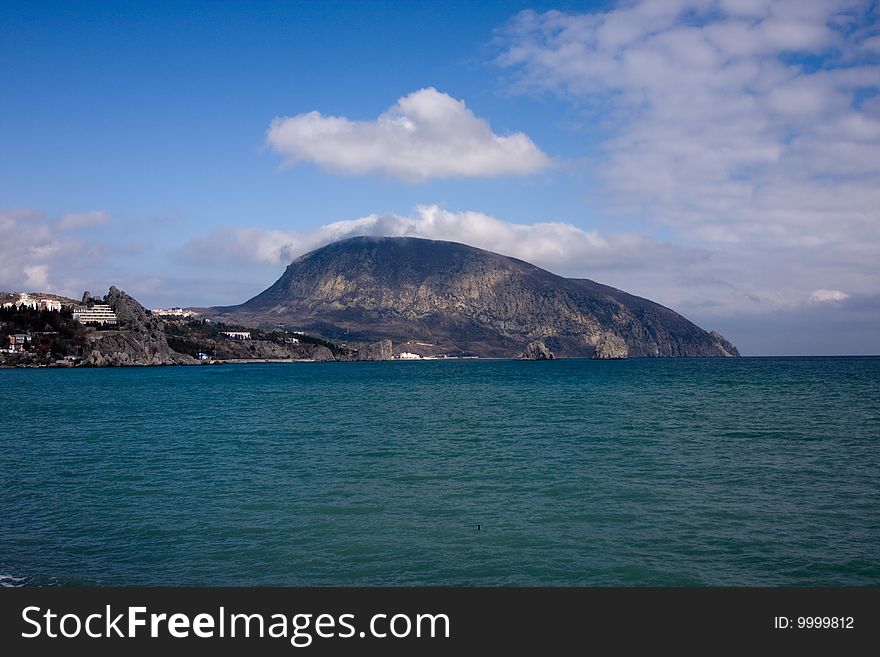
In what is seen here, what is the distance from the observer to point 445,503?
2381 cm

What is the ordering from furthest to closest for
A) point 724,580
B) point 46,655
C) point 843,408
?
point 843,408 → point 724,580 → point 46,655

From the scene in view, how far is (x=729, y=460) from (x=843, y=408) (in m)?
35.0

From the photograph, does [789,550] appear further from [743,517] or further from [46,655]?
[46,655]

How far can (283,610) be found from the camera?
43.1 ft

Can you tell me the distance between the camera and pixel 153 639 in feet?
37.3

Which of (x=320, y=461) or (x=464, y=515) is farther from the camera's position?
(x=320, y=461)

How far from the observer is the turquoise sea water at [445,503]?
666 inches

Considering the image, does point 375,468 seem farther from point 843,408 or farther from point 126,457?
point 843,408

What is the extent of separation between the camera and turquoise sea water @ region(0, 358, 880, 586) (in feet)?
55.5

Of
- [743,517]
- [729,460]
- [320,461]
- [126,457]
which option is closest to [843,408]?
[729,460]

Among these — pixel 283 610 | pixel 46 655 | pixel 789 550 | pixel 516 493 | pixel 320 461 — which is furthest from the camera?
pixel 320 461

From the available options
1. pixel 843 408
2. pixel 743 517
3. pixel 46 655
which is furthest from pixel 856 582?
pixel 843 408

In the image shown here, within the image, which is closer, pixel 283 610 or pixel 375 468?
pixel 283 610

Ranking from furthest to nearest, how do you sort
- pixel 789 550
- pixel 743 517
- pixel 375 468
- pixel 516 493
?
pixel 375 468
pixel 516 493
pixel 743 517
pixel 789 550
